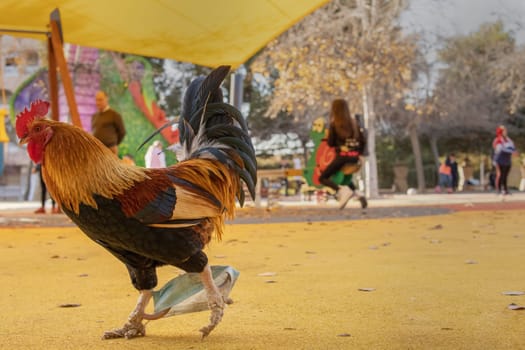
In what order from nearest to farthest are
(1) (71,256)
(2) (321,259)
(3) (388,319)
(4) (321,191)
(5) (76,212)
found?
1. (5) (76,212)
2. (3) (388,319)
3. (2) (321,259)
4. (1) (71,256)
5. (4) (321,191)

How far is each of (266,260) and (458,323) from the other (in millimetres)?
3070

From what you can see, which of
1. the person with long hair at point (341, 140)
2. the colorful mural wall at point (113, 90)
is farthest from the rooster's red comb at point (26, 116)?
the colorful mural wall at point (113, 90)

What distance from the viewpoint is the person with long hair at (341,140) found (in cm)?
1273

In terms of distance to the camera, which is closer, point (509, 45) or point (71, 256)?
point (71, 256)

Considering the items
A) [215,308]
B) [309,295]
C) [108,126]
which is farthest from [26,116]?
[108,126]

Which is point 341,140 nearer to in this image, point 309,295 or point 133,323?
point 309,295

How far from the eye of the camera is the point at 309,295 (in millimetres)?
4410

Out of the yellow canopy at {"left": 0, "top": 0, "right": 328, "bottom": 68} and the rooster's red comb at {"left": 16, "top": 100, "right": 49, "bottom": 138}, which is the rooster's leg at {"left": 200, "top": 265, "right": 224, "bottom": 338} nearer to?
the rooster's red comb at {"left": 16, "top": 100, "right": 49, "bottom": 138}

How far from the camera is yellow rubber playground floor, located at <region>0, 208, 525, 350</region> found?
10.5ft

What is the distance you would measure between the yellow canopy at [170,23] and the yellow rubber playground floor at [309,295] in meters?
3.57

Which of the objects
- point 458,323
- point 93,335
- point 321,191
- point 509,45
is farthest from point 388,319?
point 509,45

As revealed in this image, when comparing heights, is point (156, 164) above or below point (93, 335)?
above

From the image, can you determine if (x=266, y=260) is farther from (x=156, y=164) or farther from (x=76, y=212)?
(x=156, y=164)

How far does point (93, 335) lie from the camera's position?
3.35 meters
